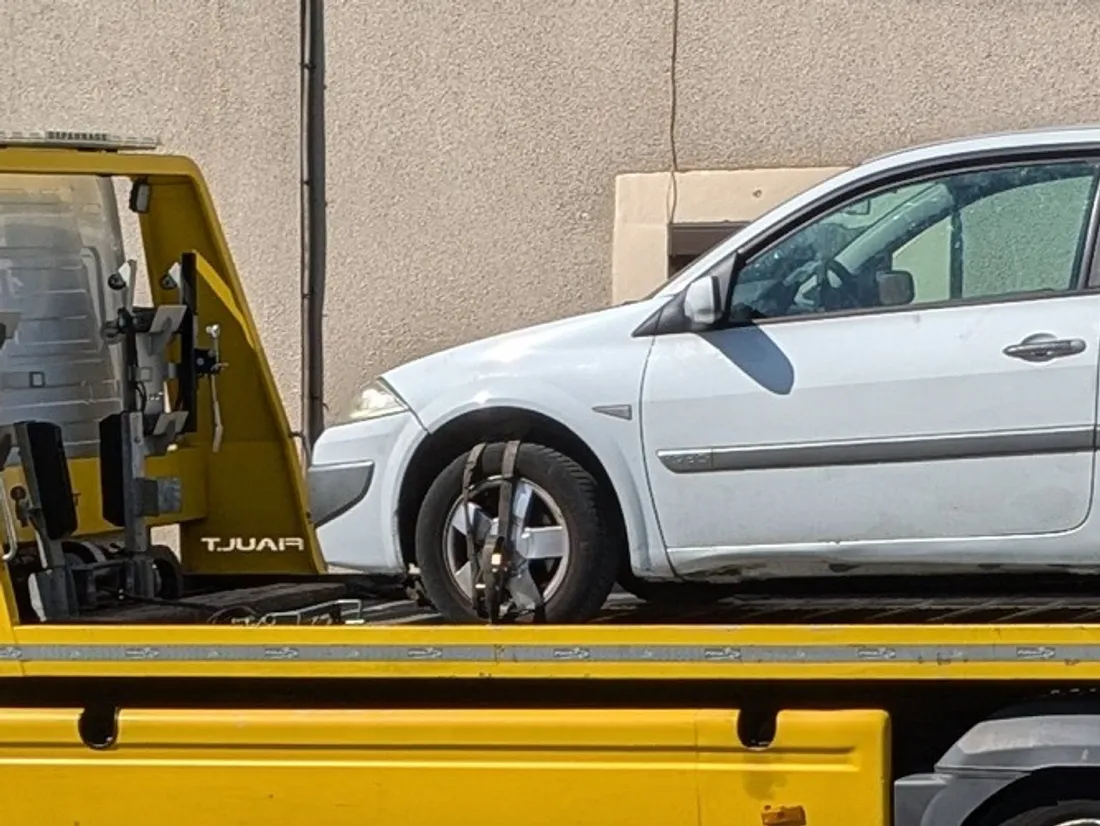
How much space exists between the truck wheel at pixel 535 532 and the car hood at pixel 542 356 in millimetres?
206

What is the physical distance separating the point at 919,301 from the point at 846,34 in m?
5.11

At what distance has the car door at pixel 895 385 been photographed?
17.1ft

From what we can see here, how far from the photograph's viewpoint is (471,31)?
424 inches

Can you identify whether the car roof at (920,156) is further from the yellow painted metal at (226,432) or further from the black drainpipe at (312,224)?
the black drainpipe at (312,224)

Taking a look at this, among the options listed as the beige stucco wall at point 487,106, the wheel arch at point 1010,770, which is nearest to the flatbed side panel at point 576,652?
the wheel arch at point 1010,770

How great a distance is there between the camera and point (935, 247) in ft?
17.9

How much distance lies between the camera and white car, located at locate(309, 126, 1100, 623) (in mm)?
5242

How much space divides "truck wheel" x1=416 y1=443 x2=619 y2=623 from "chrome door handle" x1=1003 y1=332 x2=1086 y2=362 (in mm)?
1176

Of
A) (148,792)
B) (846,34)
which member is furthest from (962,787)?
(846,34)

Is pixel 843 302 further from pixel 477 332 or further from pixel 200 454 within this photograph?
pixel 477 332

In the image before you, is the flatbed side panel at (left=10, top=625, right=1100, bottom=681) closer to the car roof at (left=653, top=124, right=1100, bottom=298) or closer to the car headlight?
the car headlight

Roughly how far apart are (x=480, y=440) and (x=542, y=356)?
0.30 metres

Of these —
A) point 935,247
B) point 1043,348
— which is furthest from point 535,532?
point 1043,348

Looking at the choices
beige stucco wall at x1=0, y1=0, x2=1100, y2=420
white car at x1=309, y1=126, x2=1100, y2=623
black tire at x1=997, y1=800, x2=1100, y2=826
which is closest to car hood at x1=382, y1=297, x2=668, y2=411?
white car at x1=309, y1=126, x2=1100, y2=623
